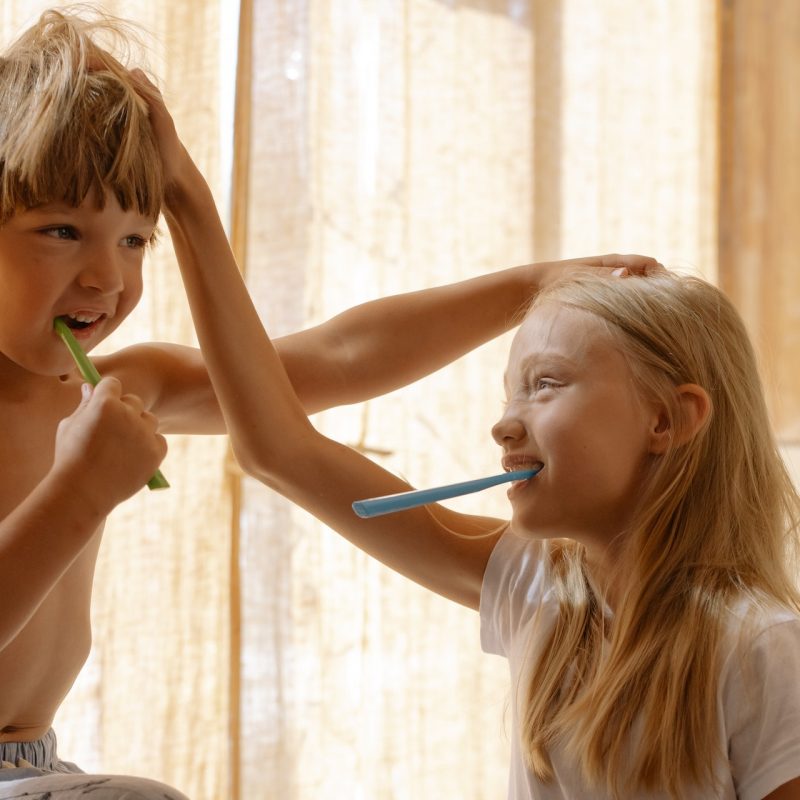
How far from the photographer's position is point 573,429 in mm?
772

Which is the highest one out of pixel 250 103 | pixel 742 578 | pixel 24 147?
pixel 250 103

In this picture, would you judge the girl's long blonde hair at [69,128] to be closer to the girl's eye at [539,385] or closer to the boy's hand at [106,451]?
the boy's hand at [106,451]

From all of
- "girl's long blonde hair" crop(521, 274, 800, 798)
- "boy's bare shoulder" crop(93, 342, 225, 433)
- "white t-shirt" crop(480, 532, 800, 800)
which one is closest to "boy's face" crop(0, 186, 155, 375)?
"boy's bare shoulder" crop(93, 342, 225, 433)

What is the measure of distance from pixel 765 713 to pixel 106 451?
43cm

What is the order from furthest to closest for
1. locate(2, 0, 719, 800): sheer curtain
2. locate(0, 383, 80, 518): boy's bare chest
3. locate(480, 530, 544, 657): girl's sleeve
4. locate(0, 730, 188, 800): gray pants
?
1. locate(2, 0, 719, 800): sheer curtain
2. locate(480, 530, 544, 657): girl's sleeve
3. locate(0, 383, 80, 518): boy's bare chest
4. locate(0, 730, 188, 800): gray pants

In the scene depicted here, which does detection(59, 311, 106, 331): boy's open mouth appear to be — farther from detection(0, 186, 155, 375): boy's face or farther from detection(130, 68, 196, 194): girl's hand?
detection(130, 68, 196, 194): girl's hand

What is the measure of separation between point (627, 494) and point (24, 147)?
1.47 feet

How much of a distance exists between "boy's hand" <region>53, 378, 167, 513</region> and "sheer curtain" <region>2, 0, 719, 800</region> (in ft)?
1.32

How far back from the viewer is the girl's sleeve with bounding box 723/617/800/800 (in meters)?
0.72

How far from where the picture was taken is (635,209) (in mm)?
1479

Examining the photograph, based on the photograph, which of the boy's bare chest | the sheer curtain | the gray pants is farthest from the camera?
the sheer curtain

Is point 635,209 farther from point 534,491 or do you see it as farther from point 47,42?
point 47,42

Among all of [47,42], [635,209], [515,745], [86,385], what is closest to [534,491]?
[515,745]

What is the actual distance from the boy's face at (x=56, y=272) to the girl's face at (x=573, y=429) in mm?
271
